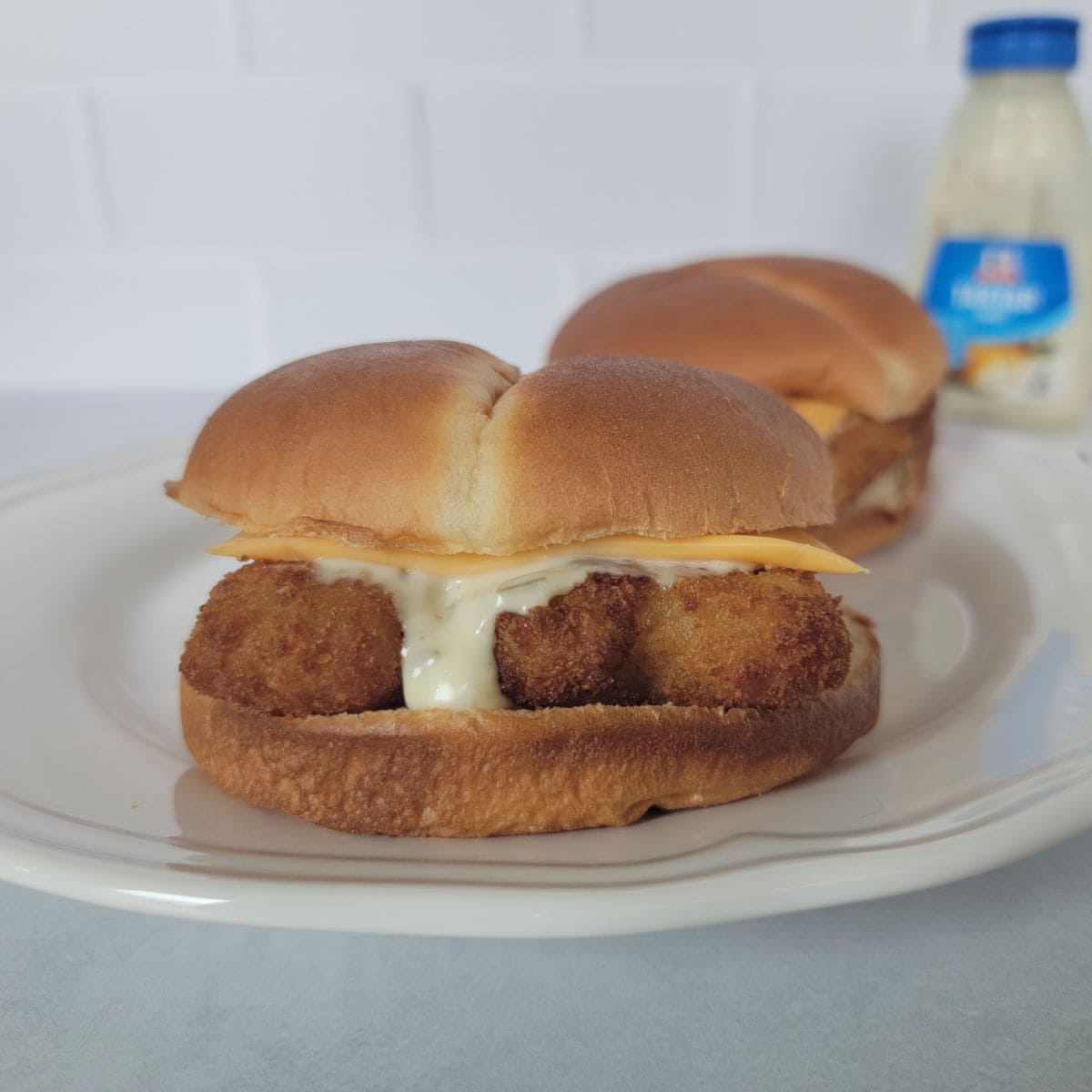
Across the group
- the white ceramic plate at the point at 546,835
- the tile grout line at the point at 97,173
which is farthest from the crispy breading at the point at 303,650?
the tile grout line at the point at 97,173

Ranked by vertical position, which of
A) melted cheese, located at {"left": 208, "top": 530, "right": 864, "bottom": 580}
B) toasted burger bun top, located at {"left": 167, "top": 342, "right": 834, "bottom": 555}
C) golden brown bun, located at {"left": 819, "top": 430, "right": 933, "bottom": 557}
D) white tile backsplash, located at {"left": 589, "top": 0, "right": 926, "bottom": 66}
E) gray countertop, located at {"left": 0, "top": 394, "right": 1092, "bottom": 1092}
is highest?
white tile backsplash, located at {"left": 589, "top": 0, "right": 926, "bottom": 66}

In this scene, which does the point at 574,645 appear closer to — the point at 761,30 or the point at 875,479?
the point at 875,479

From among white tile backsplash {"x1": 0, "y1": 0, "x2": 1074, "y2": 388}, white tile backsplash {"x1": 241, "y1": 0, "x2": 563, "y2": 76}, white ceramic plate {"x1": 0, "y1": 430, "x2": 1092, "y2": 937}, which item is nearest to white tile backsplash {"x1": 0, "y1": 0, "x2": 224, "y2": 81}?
white tile backsplash {"x1": 0, "y1": 0, "x2": 1074, "y2": 388}

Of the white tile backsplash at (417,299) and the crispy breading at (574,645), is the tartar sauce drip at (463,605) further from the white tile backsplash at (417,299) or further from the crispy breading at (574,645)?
the white tile backsplash at (417,299)

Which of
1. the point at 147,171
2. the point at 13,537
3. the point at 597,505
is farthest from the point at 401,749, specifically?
the point at 147,171

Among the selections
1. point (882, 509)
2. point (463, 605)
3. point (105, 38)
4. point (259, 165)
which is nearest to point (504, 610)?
point (463, 605)

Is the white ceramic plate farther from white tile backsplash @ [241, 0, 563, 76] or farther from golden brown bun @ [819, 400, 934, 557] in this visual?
white tile backsplash @ [241, 0, 563, 76]
